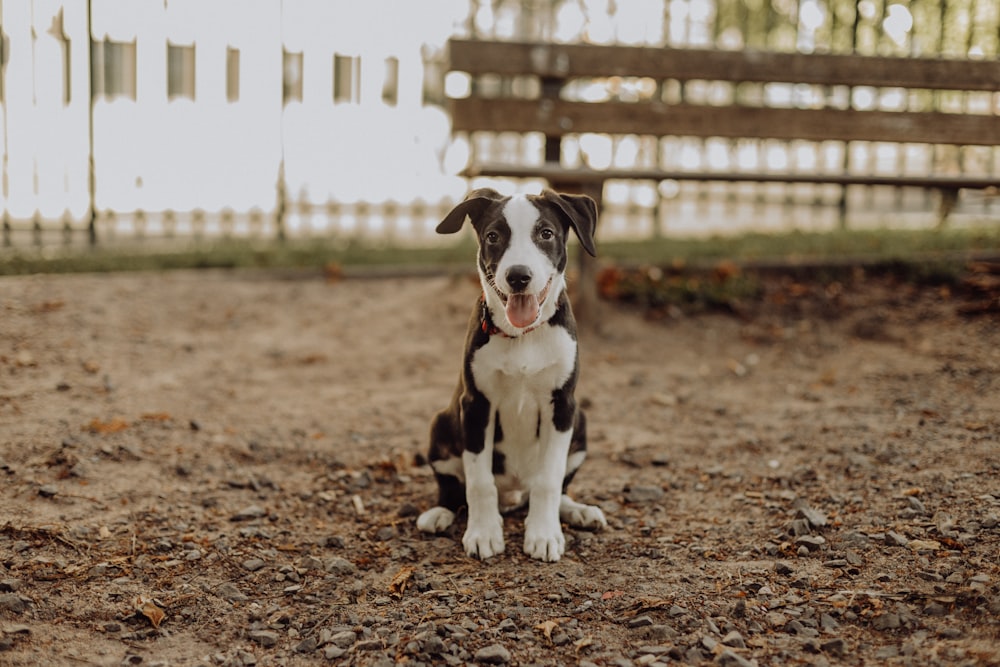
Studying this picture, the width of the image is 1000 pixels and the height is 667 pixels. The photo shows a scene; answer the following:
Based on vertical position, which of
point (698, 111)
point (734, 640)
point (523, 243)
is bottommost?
point (734, 640)

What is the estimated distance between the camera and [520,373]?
11.5ft

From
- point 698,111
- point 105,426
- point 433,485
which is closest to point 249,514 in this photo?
point 433,485

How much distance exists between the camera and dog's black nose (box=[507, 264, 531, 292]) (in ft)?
10.7

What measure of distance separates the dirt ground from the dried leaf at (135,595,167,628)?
10 millimetres

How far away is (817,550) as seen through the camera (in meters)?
3.38

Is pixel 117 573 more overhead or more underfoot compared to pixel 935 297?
more underfoot

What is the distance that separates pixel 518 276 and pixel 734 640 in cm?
132

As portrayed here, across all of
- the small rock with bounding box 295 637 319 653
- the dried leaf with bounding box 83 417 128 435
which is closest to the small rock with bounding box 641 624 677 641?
the small rock with bounding box 295 637 319 653

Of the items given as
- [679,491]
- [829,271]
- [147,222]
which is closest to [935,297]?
[829,271]

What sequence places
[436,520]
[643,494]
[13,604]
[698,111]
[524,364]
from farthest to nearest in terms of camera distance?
[698,111] → [643,494] → [436,520] → [524,364] → [13,604]

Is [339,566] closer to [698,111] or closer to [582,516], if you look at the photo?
[582,516]

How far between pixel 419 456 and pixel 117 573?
1.66m

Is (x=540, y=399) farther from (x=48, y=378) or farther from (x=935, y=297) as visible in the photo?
(x=935, y=297)

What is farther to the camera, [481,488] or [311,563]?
[481,488]
